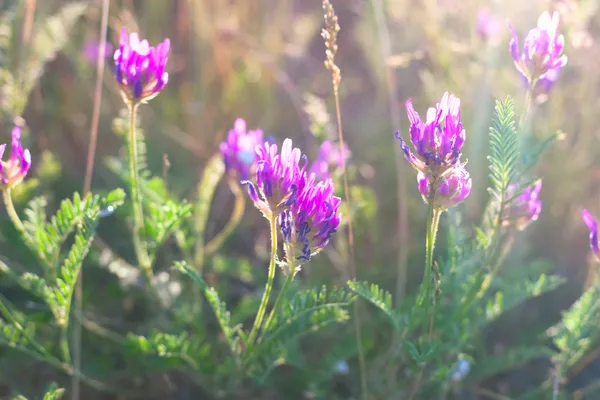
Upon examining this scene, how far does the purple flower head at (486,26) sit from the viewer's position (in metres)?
1.94

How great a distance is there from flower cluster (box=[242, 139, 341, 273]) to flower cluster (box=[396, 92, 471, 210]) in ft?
0.47

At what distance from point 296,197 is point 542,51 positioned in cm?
53

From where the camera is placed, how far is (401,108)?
8.41 feet

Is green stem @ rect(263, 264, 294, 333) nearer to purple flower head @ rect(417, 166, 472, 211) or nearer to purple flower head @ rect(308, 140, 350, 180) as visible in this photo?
purple flower head @ rect(417, 166, 472, 211)

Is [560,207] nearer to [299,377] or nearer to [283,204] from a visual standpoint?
[299,377]

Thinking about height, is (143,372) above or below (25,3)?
below

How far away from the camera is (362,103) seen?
2.84 m

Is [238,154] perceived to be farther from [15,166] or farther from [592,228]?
[592,228]

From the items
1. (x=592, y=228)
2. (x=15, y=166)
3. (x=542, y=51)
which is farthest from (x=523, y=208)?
(x=15, y=166)

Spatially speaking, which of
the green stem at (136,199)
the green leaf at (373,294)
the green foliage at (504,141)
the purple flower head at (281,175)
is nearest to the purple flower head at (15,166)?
the green stem at (136,199)

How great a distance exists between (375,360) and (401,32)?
1.57 metres

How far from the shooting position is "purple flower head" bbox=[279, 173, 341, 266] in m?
1.01

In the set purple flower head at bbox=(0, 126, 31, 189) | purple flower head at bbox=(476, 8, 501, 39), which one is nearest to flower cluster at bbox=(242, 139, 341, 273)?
purple flower head at bbox=(0, 126, 31, 189)

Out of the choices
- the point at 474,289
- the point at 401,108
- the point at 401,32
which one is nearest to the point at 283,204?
the point at 474,289
